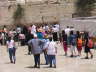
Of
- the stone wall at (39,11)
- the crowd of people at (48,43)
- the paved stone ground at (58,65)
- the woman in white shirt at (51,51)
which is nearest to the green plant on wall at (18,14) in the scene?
the stone wall at (39,11)

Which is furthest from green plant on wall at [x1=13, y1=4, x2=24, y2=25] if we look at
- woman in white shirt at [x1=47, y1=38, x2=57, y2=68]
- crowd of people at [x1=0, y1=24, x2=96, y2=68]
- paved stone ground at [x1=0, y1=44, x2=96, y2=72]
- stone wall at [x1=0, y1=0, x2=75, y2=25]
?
woman in white shirt at [x1=47, y1=38, x2=57, y2=68]

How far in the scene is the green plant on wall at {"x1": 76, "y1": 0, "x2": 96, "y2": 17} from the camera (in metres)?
40.7

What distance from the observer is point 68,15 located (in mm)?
39406

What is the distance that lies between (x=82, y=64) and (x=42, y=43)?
7.94 feet

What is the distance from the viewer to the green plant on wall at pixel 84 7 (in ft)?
134

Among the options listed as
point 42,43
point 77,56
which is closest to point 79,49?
point 77,56

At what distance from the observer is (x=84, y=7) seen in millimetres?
42469

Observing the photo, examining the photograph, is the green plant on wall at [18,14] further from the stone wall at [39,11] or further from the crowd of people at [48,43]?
the crowd of people at [48,43]

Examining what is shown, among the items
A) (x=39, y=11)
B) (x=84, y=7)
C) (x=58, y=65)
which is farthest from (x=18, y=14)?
(x=58, y=65)

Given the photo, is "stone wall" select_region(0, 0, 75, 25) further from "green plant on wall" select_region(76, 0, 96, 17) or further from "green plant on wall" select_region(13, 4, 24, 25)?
"green plant on wall" select_region(76, 0, 96, 17)

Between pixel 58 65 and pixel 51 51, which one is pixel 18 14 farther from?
pixel 51 51

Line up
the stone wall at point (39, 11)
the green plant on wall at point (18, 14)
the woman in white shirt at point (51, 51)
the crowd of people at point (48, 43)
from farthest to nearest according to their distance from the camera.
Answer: the green plant on wall at point (18, 14), the stone wall at point (39, 11), the crowd of people at point (48, 43), the woman in white shirt at point (51, 51)

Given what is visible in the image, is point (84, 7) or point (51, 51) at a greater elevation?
point (84, 7)

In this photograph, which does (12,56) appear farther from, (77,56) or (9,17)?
(9,17)
